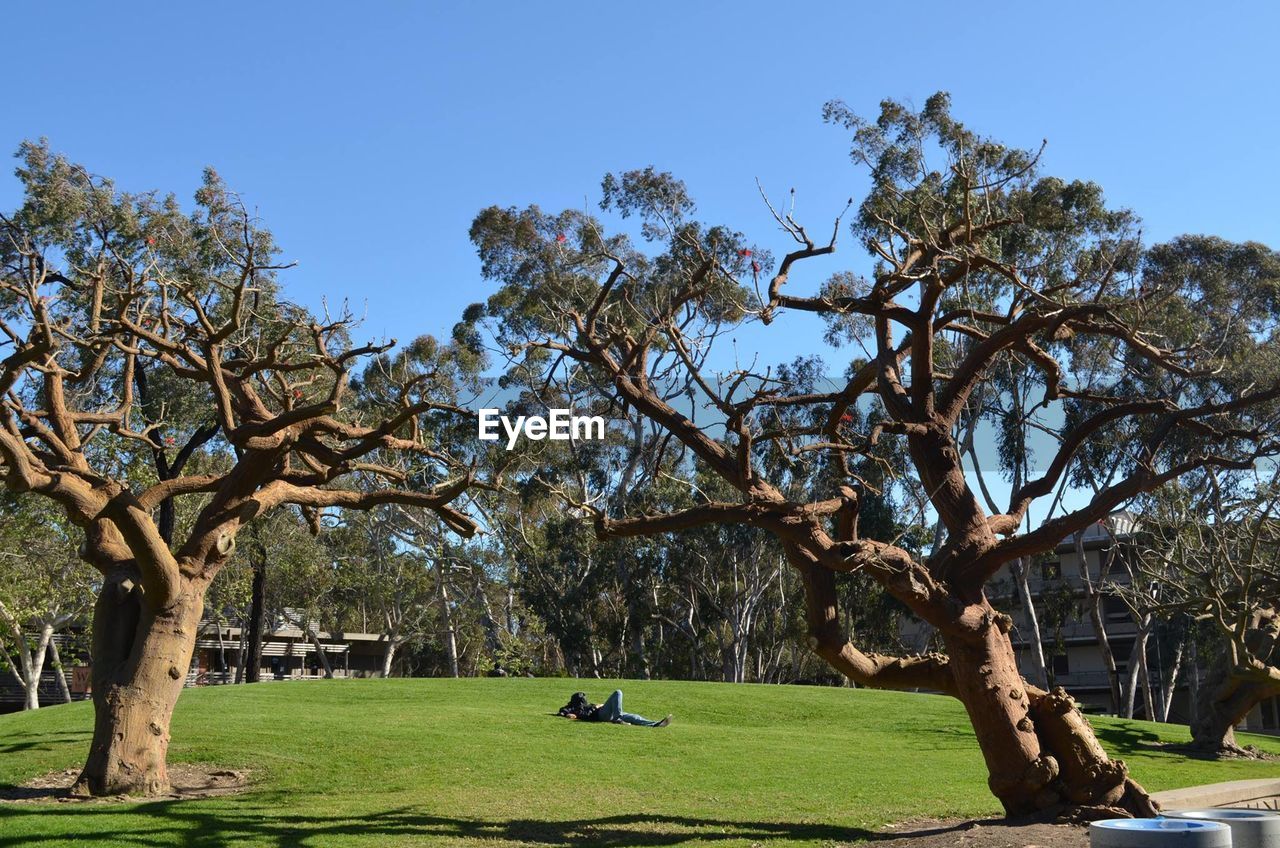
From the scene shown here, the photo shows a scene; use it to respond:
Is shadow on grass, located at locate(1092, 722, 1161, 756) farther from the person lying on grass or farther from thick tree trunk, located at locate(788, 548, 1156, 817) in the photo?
thick tree trunk, located at locate(788, 548, 1156, 817)

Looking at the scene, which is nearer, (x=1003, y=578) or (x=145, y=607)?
(x=145, y=607)

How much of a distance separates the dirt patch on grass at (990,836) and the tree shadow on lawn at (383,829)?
0.26 ft

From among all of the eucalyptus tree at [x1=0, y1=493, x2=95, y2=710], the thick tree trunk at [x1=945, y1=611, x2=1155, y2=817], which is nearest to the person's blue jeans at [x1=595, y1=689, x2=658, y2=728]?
the thick tree trunk at [x1=945, y1=611, x2=1155, y2=817]

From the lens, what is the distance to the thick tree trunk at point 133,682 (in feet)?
44.9

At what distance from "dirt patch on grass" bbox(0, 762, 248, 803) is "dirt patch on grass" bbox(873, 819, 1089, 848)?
26.8 feet

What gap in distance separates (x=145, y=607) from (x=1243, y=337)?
1202 inches

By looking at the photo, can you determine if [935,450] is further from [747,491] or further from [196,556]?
[196,556]

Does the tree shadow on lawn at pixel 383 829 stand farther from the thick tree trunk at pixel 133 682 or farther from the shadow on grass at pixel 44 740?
the shadow on grass at pixel 44 740

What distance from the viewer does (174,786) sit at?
583 inches

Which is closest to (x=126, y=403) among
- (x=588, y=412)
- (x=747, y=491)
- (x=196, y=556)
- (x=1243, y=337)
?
(x=196, y=556)

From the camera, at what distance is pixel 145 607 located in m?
14.0

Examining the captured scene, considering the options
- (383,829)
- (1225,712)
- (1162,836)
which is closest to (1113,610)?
(1225,712)

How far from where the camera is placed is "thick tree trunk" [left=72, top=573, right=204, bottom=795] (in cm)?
1367

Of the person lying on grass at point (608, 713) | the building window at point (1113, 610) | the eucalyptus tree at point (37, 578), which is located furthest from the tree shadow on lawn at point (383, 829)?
the building window at point (1113, 610)
